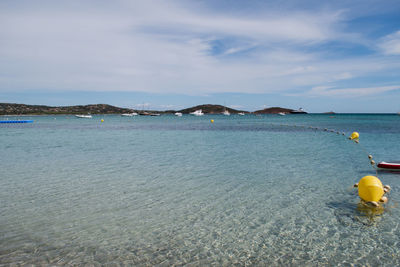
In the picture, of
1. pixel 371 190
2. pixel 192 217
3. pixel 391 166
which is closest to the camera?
pixel 192 217

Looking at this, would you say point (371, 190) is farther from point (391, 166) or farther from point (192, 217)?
point (391, 166)

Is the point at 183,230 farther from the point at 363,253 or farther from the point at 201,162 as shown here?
the point at 201,162

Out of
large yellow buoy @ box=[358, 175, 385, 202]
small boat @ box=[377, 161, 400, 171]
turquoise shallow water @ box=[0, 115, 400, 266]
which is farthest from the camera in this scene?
small boat @ box=[377, 161, 400, 171]

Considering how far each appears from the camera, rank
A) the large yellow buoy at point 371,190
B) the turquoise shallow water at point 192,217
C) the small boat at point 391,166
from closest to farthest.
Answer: the turquoise shallow water at point 192,217, the large yellow buoy at point 371,190, the small boat at point 391,166

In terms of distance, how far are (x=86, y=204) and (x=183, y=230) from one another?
13.8ft

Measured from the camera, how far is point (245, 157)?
21.1 meters

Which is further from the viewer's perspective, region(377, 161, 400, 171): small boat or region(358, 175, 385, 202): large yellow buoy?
region(377, 161, 400, 171): small boat

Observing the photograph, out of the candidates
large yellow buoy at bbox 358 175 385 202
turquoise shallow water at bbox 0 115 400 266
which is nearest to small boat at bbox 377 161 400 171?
turquoise shallow water at bbox 0 115 400 266

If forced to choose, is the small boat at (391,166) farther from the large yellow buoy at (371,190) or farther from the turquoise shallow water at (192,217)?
the large yellow buoy at (371,190)

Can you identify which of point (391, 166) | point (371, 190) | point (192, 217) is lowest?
point (192, 217)

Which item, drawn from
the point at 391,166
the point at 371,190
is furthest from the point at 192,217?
the point at 391,166

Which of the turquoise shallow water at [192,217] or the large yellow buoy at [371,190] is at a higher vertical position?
the large yellow buoy at [371,190]

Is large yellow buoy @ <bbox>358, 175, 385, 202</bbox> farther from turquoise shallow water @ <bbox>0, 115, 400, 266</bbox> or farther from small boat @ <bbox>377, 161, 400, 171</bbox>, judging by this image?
small boat @ <bbox>377, 161, 400, 171</bbox>

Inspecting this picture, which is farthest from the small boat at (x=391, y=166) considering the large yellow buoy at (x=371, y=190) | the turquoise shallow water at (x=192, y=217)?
the large yellow buoy at (x=371, y=190)
